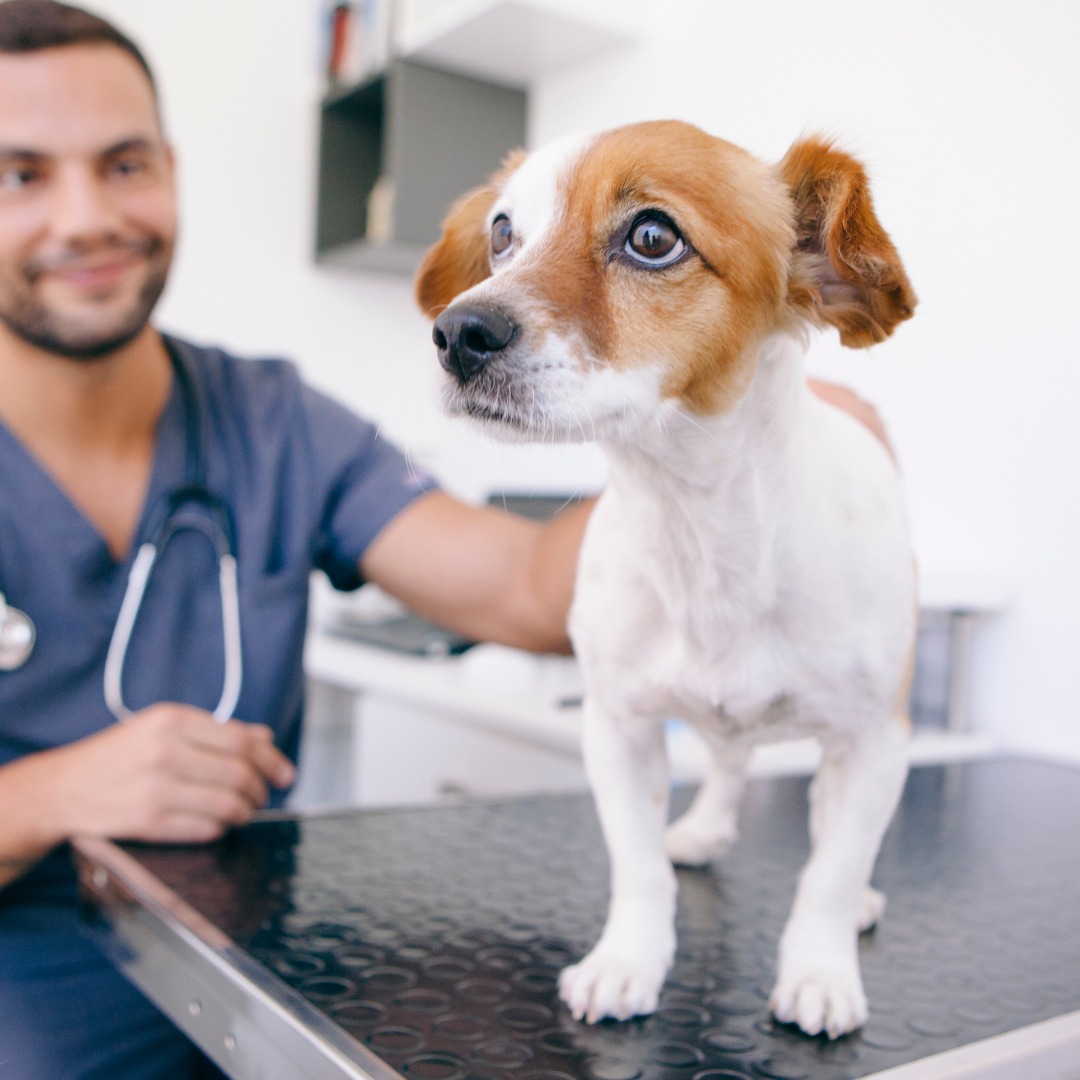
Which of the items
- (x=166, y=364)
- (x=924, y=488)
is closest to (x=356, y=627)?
(x=166, y=364)

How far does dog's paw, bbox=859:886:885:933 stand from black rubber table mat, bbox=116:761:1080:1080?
1 cm

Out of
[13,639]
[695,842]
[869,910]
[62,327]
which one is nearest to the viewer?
[869,910]

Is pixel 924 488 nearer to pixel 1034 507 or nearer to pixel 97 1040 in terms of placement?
pixel 1034 507

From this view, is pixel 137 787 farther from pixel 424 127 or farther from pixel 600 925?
pixel 424 127

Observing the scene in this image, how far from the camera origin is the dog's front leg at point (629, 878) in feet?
1.84

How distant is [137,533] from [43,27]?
488 millimetres

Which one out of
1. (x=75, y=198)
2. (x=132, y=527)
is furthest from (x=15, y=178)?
(x=132, y=527)

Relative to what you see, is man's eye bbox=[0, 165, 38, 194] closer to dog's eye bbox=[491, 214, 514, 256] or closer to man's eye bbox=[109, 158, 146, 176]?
man's eye bbox=[109, 158, 146, 176]

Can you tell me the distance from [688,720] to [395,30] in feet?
6.08

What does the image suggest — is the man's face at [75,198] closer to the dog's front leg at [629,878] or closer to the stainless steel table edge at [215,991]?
the stainless steel table edge at [215,991]

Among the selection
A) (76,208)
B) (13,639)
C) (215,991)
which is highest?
(76,208)

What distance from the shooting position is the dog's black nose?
488 mm

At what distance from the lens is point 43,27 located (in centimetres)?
106

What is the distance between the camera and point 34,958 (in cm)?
86
